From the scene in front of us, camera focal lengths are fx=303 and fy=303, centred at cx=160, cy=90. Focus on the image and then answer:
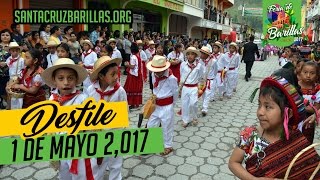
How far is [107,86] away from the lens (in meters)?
3.43

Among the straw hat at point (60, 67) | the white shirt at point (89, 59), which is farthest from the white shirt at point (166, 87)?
the white shirt at point (89, 59)

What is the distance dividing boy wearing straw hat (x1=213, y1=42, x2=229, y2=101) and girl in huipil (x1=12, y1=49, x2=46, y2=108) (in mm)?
5437

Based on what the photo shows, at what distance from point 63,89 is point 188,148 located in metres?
2.77

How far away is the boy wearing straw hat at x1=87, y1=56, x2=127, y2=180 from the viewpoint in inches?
129

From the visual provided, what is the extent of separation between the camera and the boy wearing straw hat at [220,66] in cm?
871

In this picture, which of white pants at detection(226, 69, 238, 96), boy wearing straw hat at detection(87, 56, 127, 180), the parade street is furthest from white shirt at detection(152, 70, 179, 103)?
white pants at detection(226, 69, 238, 96)

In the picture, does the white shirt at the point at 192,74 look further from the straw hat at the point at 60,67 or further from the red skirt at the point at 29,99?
the straw hat at the point at 60,67

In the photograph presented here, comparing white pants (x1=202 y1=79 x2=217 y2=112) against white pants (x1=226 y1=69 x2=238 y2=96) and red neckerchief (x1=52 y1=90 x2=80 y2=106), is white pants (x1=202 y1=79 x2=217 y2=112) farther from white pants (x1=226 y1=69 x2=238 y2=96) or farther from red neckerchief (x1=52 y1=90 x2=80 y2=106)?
red neckerchief (x1=52 y1=90 x2=80 y2=106)

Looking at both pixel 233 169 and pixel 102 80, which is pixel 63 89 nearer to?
pixel 102 80

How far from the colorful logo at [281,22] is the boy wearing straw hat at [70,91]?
4774mm

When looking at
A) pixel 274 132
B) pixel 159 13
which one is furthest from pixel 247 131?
pixel 159 13

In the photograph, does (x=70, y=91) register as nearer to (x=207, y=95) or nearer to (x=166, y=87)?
(x=166, y=87)

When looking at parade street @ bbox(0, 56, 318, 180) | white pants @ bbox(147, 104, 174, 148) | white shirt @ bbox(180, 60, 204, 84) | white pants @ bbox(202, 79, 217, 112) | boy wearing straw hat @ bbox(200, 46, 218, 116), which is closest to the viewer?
parade street @ bbox(0, 56, 318, 180)

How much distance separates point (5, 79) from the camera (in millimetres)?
6602
